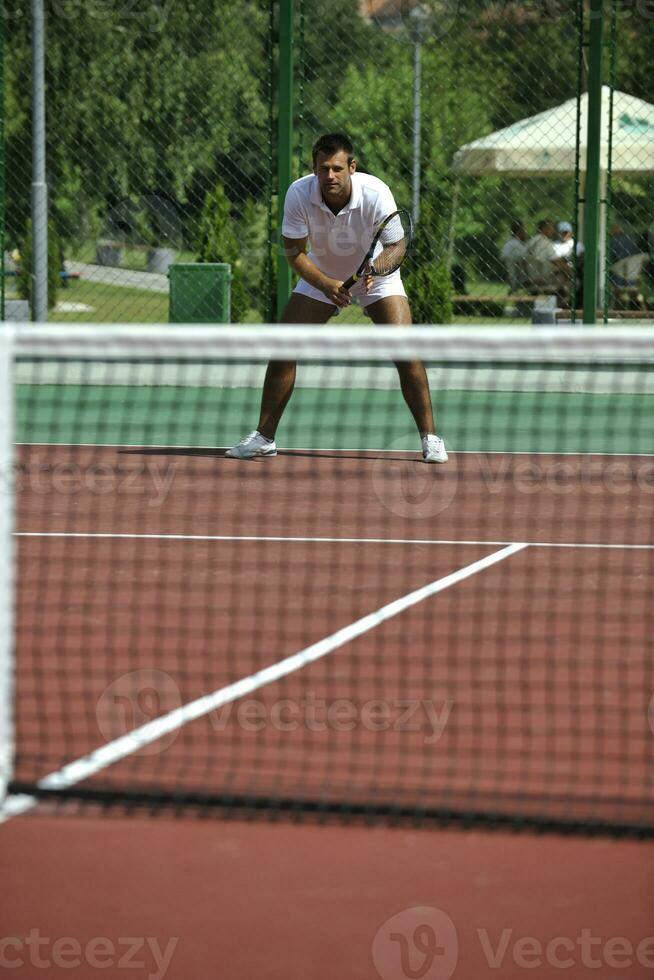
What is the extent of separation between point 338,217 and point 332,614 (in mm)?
3588

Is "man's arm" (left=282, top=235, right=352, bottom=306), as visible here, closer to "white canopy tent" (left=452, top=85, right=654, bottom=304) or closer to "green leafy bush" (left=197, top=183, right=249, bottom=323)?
"green leafy bush" (left=197, top=183, right=249, bottom=323)

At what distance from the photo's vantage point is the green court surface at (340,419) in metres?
10.1

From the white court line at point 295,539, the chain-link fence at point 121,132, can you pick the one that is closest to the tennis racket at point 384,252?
the white court line at point 295,539

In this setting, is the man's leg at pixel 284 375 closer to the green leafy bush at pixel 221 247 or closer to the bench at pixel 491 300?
the green leafy bush at pixel 221 247

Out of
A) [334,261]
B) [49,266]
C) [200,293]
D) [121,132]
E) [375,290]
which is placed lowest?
[375,290]

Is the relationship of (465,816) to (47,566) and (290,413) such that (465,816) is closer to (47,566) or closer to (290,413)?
(47,566)

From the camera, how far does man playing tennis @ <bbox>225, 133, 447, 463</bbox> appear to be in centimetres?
841

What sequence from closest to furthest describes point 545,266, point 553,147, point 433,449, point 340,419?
point 433,449
point 340,419
point 545,266
point 553,147

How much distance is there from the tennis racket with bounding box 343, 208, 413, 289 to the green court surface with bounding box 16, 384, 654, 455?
1.25 meters

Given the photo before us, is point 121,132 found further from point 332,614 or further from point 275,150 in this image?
point 332,614

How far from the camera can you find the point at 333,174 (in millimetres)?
8367

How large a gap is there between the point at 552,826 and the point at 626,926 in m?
0.30

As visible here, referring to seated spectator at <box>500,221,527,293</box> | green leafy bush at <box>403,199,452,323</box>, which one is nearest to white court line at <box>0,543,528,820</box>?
green leafy bush at <box>403,199,452,323</box>

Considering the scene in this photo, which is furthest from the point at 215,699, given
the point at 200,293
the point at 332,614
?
the point at 200,293
